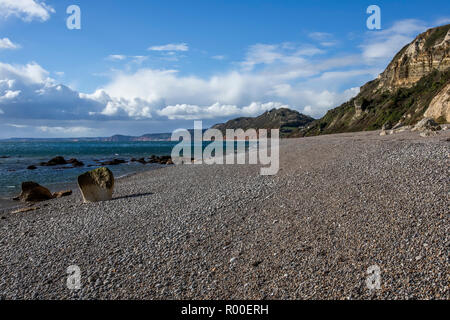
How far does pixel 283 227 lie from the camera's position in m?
10.1

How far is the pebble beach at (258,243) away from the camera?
690cm

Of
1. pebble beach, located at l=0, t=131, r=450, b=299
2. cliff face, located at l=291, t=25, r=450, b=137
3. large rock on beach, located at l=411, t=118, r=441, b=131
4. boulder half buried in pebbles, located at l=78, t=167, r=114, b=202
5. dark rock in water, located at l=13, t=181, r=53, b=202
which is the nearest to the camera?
pebble beach, located at l=0, t=131, r=450, b=299

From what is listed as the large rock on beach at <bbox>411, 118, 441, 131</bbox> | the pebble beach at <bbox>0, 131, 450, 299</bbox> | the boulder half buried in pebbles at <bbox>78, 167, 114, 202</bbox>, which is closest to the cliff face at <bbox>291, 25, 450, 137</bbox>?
the large rock on beach at <bbox>411, 118, 441, 131</bbox>

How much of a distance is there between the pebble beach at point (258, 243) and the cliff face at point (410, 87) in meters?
49.9

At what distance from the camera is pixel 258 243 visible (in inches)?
359

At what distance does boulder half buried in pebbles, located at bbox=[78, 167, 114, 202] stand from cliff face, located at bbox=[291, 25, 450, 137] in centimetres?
5342

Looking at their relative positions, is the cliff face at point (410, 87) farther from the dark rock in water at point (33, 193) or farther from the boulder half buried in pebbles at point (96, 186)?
the dark rock in water at point (33, 193)

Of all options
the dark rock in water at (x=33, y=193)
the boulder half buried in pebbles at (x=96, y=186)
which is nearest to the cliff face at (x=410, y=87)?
the boulder half buried in pebbles at (x=96, y=186)

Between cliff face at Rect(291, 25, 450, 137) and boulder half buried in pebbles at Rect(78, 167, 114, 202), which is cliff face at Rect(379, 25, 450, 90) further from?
boulder half buried in pebbles at Rect(78, 167, 114, 202)

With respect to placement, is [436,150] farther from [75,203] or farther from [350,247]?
[75,203]

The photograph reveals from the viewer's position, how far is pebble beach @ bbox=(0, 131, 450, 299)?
6898mm
